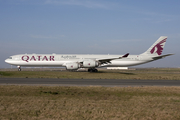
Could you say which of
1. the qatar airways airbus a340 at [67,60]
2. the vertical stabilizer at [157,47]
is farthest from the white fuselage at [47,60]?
the vertical stabilizer at [157,47]

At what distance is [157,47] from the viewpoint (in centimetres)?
4678

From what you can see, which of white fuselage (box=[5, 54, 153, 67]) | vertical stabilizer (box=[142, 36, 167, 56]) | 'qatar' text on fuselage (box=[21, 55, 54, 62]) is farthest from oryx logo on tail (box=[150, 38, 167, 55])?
'qatar' text on fuselage (box=[21, 55, 54, 62])

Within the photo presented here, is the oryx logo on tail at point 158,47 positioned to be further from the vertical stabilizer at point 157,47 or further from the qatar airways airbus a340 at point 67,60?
the qatar airways airbus a340 at point 67,60

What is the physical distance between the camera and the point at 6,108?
9797mm

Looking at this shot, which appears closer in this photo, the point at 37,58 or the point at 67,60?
the point at 37,58

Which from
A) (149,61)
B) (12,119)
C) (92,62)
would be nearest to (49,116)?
(12,119)

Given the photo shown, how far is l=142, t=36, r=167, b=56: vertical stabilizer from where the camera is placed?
46.8m

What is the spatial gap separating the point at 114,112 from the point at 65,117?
230 centimetres

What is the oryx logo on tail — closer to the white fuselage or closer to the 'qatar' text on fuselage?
the white fuselage

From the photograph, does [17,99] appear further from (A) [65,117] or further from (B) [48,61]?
(B) [48,61]

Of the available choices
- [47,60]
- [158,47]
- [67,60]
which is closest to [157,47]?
[158,47]

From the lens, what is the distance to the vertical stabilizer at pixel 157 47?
46.8 metres

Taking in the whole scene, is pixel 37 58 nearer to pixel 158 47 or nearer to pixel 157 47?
pixel 157 47

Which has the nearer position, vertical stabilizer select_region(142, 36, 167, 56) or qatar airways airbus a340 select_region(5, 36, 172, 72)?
qatar airways airbus a340 select_region(5, 36, 172, 72)
